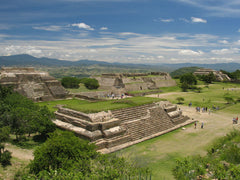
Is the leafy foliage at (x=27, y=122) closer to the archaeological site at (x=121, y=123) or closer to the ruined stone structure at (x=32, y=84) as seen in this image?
the archaeological site at (x=121, y=123)

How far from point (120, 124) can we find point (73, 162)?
653 centimetres

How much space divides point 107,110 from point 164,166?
6.41 meters

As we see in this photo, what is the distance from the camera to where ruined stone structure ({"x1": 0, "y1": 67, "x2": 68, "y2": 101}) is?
2955 cm

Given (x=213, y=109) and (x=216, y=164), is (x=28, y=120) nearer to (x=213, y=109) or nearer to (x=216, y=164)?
(x=216, y=164)

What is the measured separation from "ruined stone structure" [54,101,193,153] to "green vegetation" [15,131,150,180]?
3.56 metres

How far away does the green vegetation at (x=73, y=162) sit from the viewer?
784 centimetres

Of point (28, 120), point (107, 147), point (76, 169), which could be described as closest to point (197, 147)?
point (107, 147)

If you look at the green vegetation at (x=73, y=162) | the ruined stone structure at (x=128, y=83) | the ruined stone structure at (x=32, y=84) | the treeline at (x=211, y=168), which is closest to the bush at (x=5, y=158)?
the green vegetation at (x=73, y=162)

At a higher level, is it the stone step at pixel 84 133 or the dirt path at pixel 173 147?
the stone step at pixel 84 133

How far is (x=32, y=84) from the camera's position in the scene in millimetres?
31594

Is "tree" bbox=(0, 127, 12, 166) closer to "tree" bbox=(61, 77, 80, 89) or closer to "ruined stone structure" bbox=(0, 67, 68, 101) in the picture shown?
"ruined stone structure" bbox=(0, 67, 68, 101)

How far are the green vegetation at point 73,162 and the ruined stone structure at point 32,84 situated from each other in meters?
22.3

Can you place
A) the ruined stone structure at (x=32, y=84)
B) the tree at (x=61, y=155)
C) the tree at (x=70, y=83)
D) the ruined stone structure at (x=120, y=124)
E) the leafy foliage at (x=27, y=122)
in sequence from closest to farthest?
the tree at (x=61, y=155) → the ruined stone structure at (x=120, y=124) → the leafy foliage at (x=27, y=122) → the ruined stone structure at (x=32, y=84) → the tree at (x=70, y=83)

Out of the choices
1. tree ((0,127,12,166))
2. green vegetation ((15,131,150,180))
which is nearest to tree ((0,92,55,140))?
tree ((0,127,12,166))
